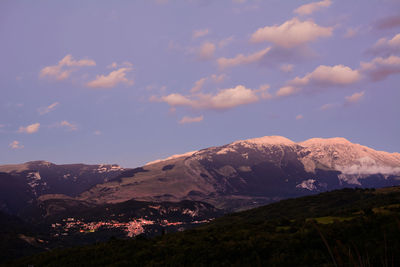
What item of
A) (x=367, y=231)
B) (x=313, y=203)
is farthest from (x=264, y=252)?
(x=313, y=203)

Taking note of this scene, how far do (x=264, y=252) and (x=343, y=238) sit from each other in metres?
7.53

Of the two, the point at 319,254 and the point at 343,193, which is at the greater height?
the point at 319,254

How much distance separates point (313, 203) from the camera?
194 m

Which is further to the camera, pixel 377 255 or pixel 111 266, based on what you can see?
pixel 111 266

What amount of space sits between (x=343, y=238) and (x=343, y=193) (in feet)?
590

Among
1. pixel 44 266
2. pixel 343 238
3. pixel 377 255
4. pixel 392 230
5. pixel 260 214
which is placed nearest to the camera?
pixel 377 255

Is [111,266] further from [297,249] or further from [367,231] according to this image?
[367,231]

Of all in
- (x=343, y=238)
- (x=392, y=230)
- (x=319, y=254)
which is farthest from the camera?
(x=343, y=238)

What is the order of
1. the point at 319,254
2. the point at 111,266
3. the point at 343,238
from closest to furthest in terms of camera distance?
the point at 319,254 < the point at 343,238 < the point at 111,266

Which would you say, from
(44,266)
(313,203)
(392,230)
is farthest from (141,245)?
(313,203)

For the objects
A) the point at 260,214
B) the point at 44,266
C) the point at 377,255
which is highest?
the point at 377,255

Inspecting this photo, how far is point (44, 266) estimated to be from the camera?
147 feet

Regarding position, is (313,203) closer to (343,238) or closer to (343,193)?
(343,193)

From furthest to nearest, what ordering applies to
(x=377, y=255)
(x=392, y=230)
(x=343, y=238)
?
(x=343, y=238)
(x=392, y=230)
(x=377, y=255)
